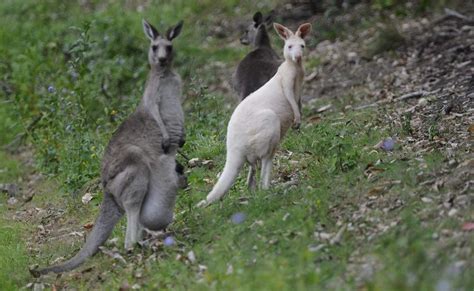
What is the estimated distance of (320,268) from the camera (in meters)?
5.86

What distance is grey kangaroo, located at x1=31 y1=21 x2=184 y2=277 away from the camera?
7.30 m

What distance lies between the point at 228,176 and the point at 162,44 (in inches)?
47.2

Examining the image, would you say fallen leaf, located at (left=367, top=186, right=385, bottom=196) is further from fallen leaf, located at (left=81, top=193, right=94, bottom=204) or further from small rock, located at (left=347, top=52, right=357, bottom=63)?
small rock, located at (left=347, top=52, right=357, bottom=63)

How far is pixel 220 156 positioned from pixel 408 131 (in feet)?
6.27

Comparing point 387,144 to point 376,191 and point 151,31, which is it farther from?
point 151,31

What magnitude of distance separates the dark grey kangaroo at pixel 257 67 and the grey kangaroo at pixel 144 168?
7.33ft

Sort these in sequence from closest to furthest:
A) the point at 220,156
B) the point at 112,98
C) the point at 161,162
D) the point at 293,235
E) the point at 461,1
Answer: the point at 293,235 → the point at 161,162 → the point at 220,156 → the point at 112,98 → the point at 461,1

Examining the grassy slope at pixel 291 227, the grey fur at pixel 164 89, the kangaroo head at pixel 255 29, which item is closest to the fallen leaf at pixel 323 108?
the grassy slope at pixel 291 227

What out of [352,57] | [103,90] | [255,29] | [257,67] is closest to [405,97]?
[257,67]

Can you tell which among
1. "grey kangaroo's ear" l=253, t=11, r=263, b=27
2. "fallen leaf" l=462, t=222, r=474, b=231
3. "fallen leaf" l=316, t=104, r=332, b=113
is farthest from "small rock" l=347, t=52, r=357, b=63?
"fallen leaf" l=462, t=222, r=474, b=231

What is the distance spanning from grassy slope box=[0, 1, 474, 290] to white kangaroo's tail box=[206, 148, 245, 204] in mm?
98

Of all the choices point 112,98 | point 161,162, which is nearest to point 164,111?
point 161,162

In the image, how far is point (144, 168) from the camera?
7.36 metres

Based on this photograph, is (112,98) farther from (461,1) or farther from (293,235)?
(293,235)
